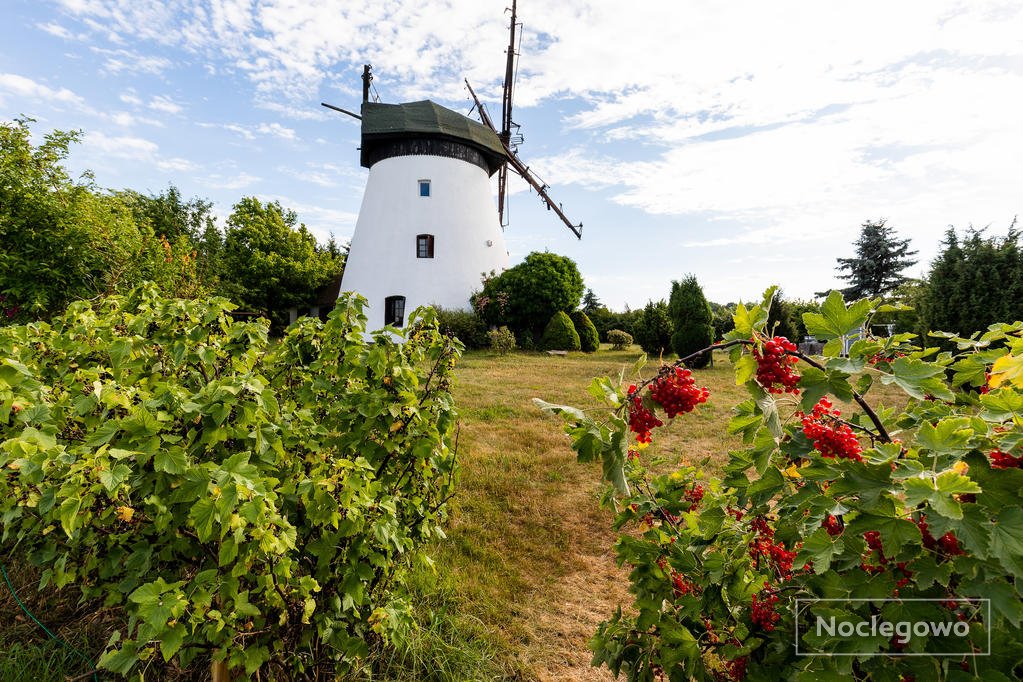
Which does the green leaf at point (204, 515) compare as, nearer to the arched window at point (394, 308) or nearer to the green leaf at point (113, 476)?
the green leaf at point (113, 476)

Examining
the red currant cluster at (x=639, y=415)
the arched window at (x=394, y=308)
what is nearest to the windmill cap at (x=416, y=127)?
the arched window at (x=394, y=308)

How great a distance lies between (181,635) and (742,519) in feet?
7.05

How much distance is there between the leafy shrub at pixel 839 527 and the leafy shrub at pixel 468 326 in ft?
54.9

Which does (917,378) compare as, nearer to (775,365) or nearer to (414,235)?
(775,365)

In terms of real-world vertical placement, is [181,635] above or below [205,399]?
below

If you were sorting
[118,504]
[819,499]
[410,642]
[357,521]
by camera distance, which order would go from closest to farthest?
1. [819,499]
2. [118,504]
3. [357,521]
4. [410,642]

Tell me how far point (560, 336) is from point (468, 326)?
3.75 m

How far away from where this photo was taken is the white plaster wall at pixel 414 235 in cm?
2011

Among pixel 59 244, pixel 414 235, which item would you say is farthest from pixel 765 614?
pixel 414 235

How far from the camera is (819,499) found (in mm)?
1272

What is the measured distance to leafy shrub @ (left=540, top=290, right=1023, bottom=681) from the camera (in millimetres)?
1109

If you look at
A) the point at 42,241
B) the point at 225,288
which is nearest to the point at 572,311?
the point at 225,288

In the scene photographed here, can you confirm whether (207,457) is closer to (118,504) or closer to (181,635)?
(118,504)

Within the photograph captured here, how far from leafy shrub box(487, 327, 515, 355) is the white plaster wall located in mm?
2969
